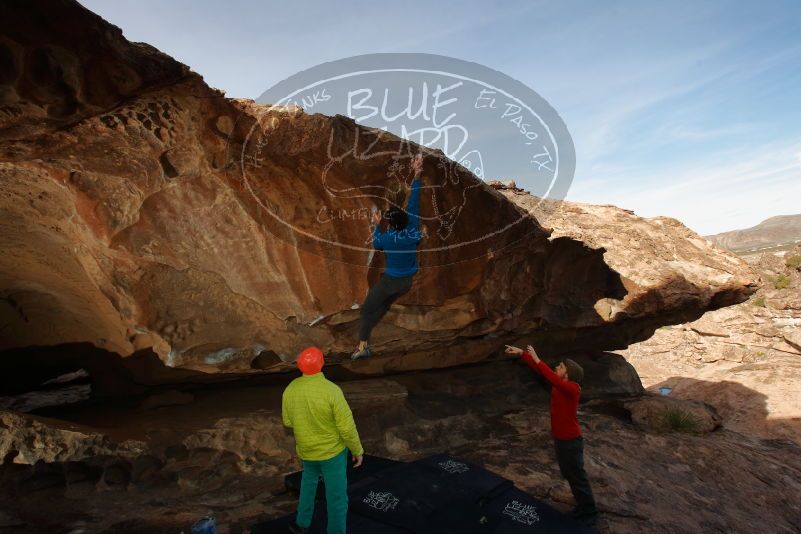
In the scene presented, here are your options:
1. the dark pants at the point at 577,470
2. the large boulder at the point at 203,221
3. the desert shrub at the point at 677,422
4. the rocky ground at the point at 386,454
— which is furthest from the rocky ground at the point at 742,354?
the dark pants at the point at 577,470

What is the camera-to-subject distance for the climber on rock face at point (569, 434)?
411cm

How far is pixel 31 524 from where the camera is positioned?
12.3 feet

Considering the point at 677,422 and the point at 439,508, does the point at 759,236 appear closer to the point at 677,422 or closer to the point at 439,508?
the point at 677,422

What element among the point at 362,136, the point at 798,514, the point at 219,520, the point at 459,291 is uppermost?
the point at 362,136

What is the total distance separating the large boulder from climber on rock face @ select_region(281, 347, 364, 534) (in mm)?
2132

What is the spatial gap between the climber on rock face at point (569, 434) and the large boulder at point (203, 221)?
198 centimetres

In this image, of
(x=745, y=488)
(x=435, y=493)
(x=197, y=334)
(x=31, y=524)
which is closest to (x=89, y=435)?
(x=31, y=524)

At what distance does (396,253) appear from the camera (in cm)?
499

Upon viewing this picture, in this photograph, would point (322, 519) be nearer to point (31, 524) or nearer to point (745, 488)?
point (31, 524)

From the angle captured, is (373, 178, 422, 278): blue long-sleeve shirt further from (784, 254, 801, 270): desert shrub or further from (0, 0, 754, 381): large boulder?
(784, 254, 801, 270): desert shrub

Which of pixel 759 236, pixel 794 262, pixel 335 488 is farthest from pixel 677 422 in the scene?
pixel 759 236

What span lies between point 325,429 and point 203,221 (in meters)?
2.80

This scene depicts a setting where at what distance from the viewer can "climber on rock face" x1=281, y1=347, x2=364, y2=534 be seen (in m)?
3.21

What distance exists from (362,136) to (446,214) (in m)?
1.34
